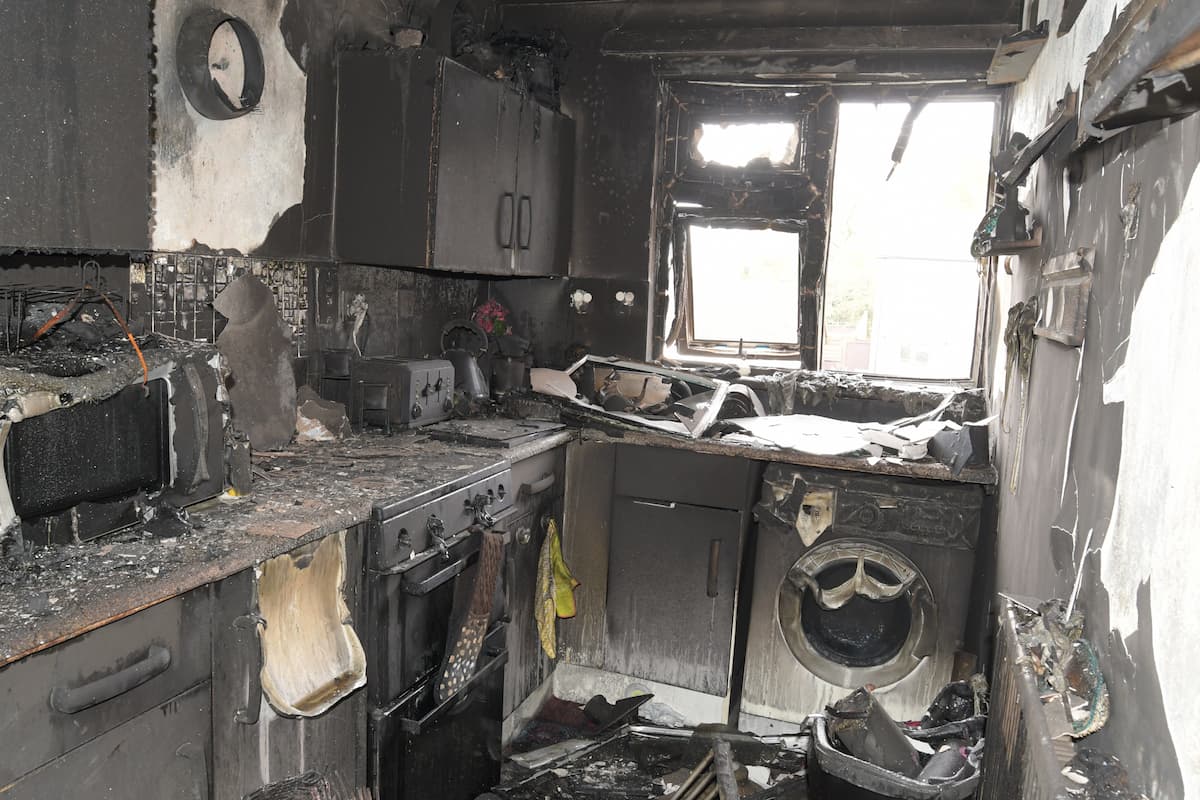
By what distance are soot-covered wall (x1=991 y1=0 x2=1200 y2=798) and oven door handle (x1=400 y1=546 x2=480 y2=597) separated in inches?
53.0

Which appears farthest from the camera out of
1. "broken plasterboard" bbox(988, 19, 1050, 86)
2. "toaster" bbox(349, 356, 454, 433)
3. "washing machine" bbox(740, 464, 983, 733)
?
"washing machine" bbox(740, 464, 983, 733)

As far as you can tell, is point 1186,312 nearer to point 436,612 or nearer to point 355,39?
point 436,612

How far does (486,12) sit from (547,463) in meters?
1.95

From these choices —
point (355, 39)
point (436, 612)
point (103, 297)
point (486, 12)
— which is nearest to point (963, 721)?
point (436, 612)

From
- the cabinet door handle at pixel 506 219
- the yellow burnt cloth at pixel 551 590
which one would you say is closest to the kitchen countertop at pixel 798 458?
the yellow burnt cloth at pixel 551 590

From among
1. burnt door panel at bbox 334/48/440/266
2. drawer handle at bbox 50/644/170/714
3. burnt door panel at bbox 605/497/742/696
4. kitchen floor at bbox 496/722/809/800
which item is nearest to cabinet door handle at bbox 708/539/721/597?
burnt door panel at bbox 605/497/742/696

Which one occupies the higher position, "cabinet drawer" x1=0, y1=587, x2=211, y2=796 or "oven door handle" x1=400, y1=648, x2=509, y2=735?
"cabinet drawer" x1=0, y1=587, x2=211, y2=796

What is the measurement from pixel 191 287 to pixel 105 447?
0.82 meters

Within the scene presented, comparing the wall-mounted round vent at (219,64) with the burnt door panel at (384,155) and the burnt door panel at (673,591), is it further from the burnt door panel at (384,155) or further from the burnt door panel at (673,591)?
the burnt door panel at (673,591)

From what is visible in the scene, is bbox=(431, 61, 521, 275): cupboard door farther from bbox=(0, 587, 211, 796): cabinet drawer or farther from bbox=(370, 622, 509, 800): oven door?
bbox=(0, 587, 211, 796): cabinet drawer

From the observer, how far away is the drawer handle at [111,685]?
128cm

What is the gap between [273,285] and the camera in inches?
103

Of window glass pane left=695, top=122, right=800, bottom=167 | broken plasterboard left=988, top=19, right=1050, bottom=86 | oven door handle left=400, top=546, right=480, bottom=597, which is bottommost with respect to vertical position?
oven door handle left=400, top=546, right=480, bottom=597

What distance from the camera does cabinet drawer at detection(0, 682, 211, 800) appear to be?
1.29 m
